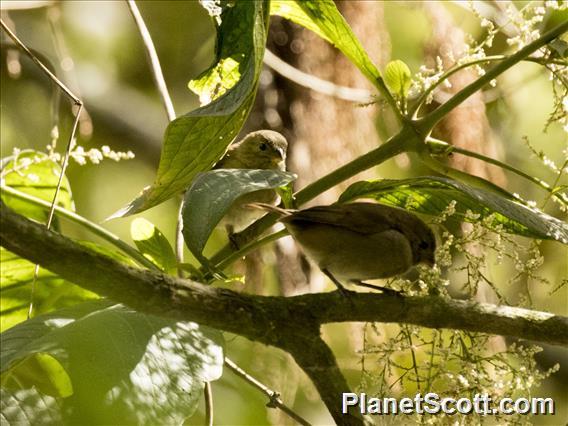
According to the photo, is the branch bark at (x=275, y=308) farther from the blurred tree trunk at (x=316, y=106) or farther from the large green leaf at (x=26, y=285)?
the blurred tree trunk at (x=316, y=106)

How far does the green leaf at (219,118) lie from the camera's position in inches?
64.1

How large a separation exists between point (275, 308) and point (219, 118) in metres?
0.38

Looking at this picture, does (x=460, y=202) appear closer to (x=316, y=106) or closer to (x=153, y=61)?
(x=153, y=61)

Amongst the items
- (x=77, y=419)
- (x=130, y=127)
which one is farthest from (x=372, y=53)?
(x=77, y=419)

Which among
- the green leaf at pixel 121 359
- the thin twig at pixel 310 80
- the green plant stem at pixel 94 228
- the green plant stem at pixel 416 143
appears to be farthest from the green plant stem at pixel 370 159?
the thin twig at pixel 310 80

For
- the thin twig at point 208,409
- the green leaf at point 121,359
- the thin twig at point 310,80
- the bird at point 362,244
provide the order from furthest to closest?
the thin twig at point 310,80 → the bird at point 362,244 → the thin twig at point 208,409 → the green leaf at point 121,359

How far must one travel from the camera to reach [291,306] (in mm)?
1725

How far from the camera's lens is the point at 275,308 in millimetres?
1688

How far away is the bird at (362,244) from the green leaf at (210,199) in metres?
0.84

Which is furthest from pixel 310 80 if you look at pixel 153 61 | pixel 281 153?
pixel 153 61

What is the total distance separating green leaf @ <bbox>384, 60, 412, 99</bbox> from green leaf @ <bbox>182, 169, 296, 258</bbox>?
22.0 inches

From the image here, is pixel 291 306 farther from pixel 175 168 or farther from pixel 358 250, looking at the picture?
pixel 358 250

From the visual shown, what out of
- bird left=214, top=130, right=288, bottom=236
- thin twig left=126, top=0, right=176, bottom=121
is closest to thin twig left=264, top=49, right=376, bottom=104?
bird left=214, top=130, right=288, bottom=236

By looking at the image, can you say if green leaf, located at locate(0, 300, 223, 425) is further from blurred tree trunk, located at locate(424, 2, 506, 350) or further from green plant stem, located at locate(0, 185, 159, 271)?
blurred tree trunk, located at locate(424, 2, 506, 350)
